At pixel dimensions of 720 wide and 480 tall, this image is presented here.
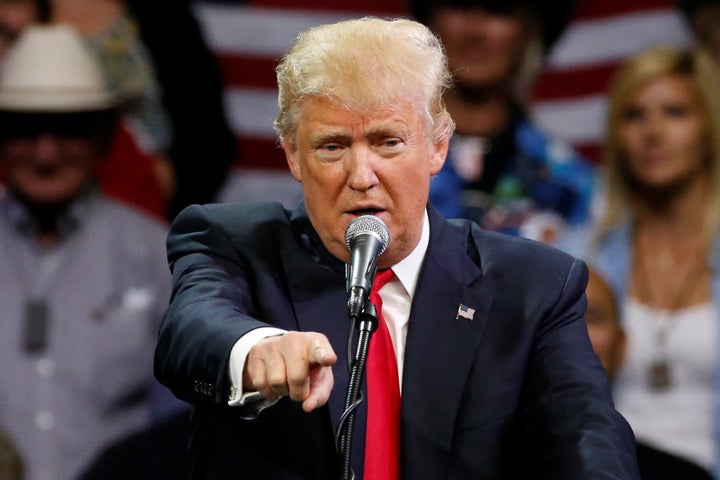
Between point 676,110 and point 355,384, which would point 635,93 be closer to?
point 676,110

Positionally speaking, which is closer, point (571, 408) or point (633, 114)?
point (571, 408)

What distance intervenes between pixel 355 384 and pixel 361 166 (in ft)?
1.44

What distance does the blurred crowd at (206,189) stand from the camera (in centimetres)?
392

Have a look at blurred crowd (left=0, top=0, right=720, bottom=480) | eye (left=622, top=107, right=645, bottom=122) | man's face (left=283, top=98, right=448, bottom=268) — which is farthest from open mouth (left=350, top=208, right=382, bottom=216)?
eye (left=622, top=107, right=645, bottom=122)

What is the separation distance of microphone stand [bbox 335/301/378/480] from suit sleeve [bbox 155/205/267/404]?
0.17 meters

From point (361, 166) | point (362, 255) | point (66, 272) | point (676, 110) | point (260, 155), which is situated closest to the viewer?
point (362, 255)

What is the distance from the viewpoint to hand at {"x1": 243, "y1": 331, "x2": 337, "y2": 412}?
1.58 meters

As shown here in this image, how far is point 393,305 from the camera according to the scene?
213cm

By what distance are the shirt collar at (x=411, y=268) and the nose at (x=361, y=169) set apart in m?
0.20

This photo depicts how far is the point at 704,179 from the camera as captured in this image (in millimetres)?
4121

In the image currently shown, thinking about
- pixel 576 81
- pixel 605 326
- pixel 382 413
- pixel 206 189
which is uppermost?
pixel 576 81

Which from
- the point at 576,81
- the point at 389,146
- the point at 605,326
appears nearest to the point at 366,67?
the point at 389,146

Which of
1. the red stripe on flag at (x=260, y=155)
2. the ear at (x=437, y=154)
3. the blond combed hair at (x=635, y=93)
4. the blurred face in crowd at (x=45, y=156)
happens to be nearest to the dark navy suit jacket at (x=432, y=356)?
the ear at (x=437, y=154)

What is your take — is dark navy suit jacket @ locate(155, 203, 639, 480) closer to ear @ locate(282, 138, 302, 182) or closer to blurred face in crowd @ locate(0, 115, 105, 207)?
ear @ locate(282, 138, 302, 182)
